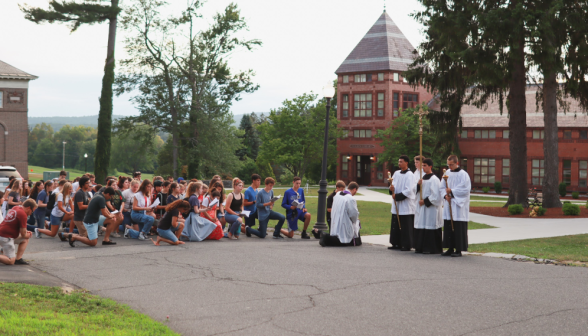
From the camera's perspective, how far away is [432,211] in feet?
38.5

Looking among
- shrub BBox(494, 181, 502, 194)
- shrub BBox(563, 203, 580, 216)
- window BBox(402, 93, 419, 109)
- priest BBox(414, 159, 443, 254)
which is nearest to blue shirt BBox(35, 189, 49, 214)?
priest BBox(414, 159, 443, 254)

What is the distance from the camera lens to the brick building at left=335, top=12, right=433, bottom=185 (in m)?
55.8

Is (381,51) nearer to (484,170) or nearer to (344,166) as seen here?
(344,166)

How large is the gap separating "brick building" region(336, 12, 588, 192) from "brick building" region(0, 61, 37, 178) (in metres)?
32.5

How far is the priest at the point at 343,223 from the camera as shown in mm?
12656

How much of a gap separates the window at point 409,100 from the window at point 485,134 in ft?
26.6

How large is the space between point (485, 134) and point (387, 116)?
10.1 meters

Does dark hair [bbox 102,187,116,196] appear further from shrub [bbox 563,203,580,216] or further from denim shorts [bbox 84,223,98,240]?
shrub [bbox 563,203,580,216]

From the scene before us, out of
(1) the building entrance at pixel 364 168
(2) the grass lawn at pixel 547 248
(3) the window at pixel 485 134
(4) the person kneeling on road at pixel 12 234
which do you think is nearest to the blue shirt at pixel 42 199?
(4) the person kneeling on road at pixel 12 234

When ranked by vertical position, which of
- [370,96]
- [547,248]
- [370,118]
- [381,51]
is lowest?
[547,248]

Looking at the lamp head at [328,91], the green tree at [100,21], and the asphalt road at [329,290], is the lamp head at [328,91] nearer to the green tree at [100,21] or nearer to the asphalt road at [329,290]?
the asphalt road at [329,290]

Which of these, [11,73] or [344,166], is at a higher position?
[11,73]

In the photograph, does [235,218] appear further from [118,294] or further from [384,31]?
[384,31]

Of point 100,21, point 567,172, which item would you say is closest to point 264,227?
point 100,21
